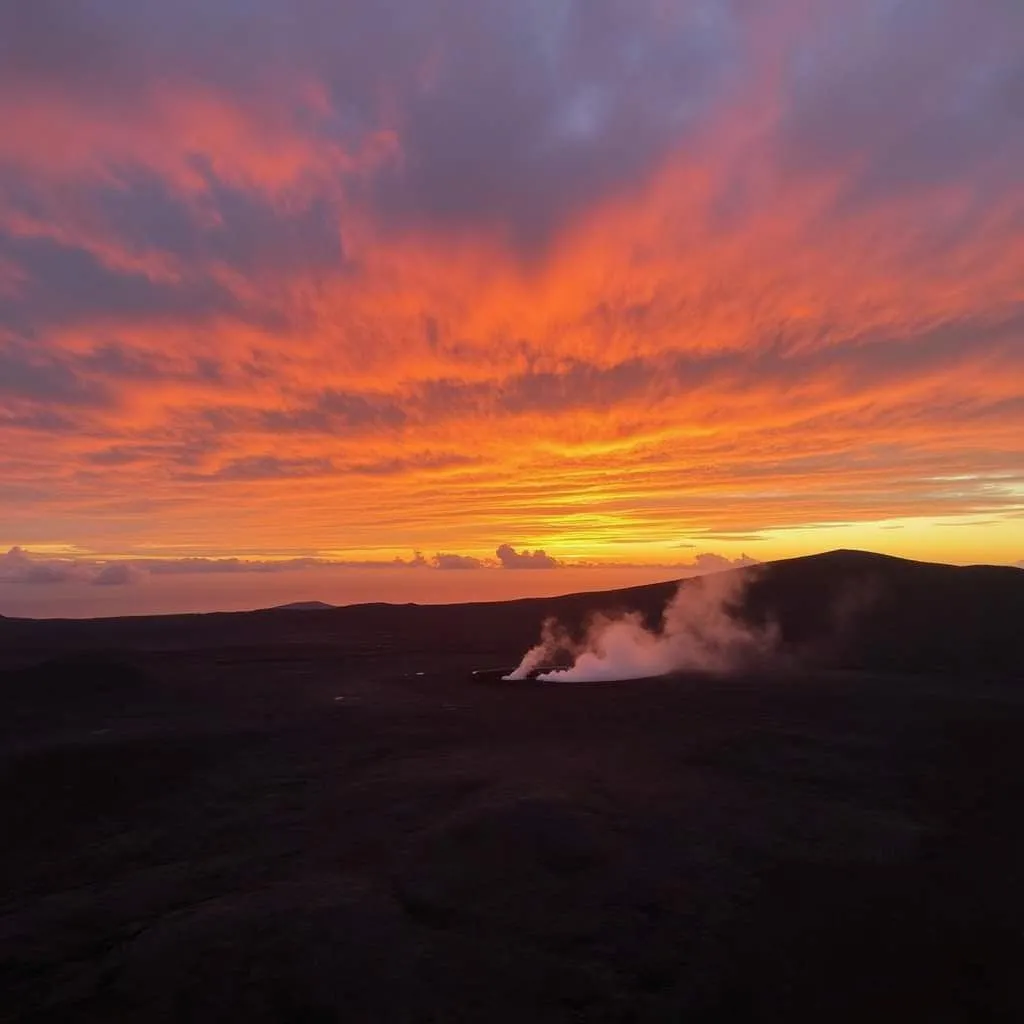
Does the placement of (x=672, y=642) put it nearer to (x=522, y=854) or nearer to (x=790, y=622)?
(x=790, y=622)

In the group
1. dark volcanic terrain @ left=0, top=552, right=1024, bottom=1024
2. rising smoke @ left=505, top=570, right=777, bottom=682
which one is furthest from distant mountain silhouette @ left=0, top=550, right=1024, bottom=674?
dark volcanic terrain @ left=0, top=552, right=1024, bottom=1024

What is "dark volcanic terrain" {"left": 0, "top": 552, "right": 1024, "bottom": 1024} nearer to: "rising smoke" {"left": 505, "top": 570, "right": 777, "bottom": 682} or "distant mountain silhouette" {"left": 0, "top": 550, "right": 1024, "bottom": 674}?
"rising smoke" {"left": 505, "top": 570, "right": 777, "bottom": 682}

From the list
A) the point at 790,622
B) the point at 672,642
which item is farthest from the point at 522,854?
the point at 790,622

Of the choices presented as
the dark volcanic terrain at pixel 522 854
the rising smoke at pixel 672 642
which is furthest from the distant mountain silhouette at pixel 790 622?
the dark volcanic terrain at pixel 522 854

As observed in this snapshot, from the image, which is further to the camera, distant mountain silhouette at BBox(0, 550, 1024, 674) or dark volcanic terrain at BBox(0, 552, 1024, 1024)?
distant mountain silhouette at BBox(0, 550, 1024, 674)

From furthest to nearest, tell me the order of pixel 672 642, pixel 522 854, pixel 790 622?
pixel 790 622 → pixel 672 642 → pixel 522 854

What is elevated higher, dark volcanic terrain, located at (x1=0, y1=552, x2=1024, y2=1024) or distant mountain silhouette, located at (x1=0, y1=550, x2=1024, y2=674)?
distant mountain silhouette, located at (x1=0, y1=550, x2=1024, y2=674)
